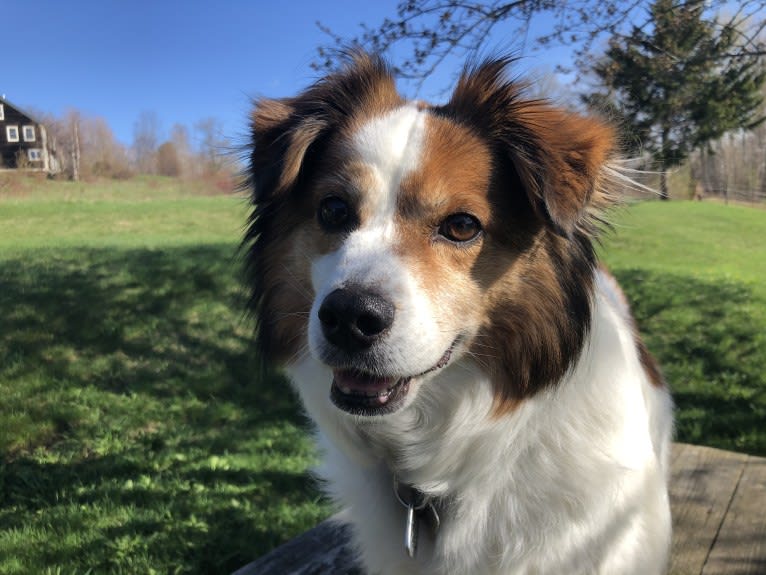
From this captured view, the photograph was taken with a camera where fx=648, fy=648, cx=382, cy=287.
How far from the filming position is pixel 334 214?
2.33 metres

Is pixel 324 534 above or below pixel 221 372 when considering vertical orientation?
above

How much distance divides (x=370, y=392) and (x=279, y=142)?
1.02 metres

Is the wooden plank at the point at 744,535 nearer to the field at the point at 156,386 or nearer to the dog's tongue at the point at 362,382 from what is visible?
the field at the point at 156,386

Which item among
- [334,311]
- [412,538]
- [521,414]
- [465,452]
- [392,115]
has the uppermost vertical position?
[392,115]

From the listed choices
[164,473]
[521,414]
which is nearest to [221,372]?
[164,473]

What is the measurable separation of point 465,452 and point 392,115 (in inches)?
49.7

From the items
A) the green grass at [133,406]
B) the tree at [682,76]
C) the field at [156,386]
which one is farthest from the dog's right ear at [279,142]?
the tree at [682,76]

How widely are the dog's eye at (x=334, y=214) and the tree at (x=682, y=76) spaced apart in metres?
3.45

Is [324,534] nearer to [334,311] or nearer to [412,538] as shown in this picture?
[412,538]

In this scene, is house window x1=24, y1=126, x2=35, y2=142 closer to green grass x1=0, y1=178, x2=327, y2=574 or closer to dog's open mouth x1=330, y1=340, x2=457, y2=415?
green grass x1=0, y1=178, x2=327, y2=574

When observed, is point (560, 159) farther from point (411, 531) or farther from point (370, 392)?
point (411, 531)

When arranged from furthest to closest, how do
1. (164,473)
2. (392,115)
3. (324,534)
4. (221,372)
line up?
(221,372) < (164,473) < (324,534) < (392,115)

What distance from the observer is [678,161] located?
489 cm

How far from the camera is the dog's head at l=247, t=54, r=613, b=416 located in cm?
198
